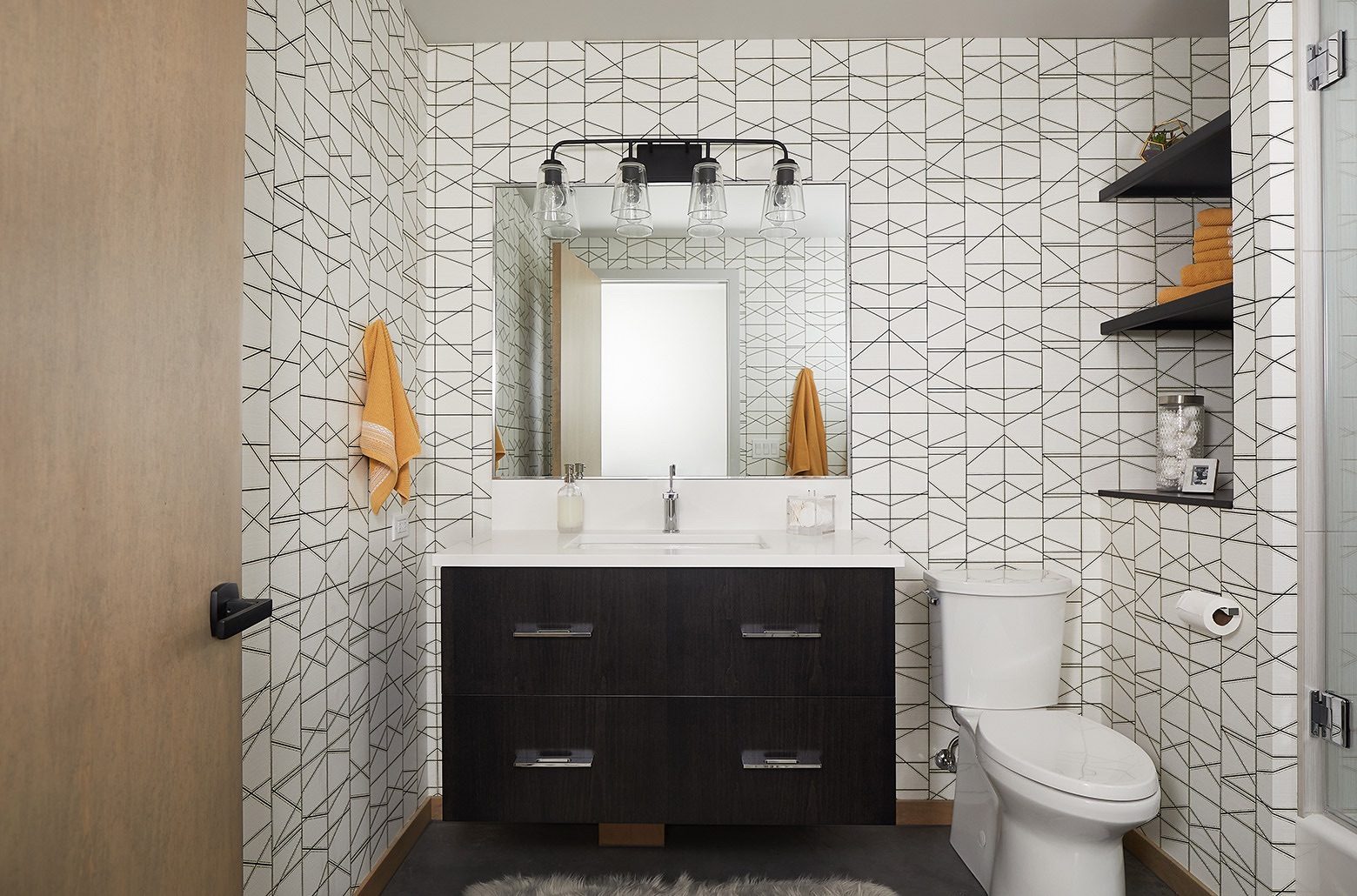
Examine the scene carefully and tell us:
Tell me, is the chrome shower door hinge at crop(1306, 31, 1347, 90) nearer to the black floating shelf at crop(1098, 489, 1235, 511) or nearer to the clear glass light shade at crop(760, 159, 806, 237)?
the black floating shelf at crop(1098, 489, 1235, 511)

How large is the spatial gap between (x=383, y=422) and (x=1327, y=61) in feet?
7.35

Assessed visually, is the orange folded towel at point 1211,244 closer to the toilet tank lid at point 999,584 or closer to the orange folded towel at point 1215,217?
the orange folded towel at point 1215,217

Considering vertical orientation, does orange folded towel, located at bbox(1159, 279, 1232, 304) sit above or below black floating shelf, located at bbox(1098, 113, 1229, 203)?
below

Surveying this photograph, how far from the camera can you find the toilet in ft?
5.43

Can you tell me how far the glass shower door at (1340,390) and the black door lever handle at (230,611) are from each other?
2.01m

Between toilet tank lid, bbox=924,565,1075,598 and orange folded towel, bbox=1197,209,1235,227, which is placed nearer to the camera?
orange folded towel, bbox=1197,209,1235,227

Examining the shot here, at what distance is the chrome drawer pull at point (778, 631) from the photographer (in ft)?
5.97

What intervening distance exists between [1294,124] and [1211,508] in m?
0.85

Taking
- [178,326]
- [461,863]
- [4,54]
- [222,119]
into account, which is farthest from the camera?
[461,863]

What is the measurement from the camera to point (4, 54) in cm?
71

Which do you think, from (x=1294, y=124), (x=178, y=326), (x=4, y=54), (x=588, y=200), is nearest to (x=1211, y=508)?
(x=1294, y=124)

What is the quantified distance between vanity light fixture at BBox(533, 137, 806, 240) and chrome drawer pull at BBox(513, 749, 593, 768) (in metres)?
1.46

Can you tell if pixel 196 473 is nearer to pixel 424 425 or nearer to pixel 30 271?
pixel 30 271

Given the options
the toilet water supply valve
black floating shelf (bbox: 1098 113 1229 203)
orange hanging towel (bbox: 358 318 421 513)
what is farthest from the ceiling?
the toilet water supply valve
